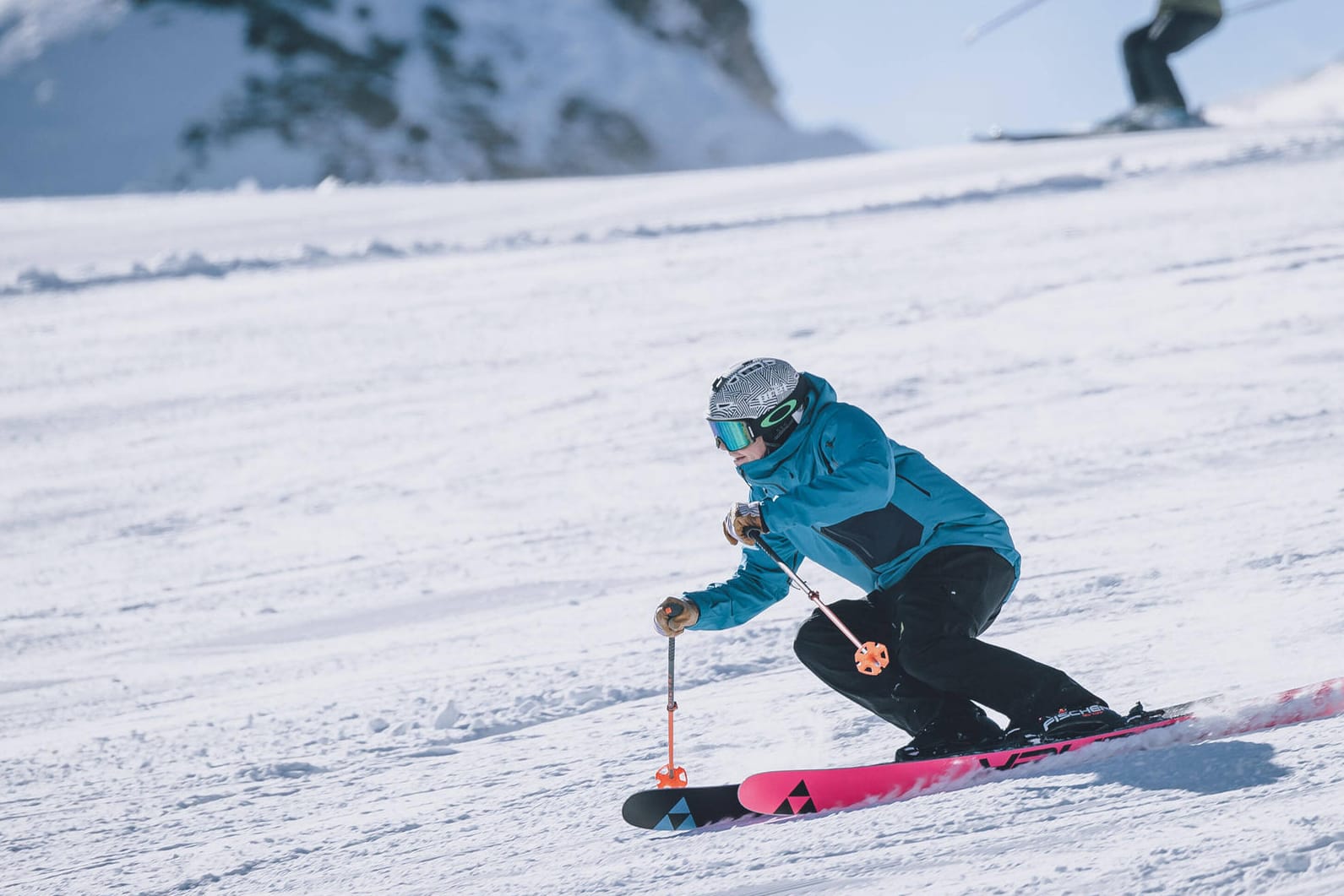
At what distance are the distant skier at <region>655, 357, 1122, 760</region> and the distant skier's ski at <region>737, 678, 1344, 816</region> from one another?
6 cm

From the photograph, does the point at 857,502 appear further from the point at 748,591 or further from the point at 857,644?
the point at 748,591

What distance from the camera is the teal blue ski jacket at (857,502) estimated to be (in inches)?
121

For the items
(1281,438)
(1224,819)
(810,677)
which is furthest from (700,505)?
(1224,819)

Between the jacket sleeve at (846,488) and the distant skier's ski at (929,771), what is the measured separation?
2.06ft

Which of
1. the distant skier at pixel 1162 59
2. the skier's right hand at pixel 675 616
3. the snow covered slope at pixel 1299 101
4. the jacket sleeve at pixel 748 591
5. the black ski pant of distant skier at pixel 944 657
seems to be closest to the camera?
the black ski pant of distant skier at pixel 944 657

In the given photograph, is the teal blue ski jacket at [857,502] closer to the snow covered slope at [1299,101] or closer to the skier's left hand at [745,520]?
the skier's left hand at [745,520]

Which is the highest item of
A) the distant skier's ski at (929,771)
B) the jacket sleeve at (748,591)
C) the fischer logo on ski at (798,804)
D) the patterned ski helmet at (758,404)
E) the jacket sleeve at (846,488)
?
the patterned ski helmet at (758,404)

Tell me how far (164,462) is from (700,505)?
336 cm

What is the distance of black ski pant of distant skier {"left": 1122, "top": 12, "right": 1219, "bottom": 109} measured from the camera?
591 inches

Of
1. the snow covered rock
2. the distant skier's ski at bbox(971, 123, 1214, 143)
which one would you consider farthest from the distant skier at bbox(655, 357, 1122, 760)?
the snow covered rock

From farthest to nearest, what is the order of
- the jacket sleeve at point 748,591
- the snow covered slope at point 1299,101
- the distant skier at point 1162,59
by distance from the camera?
the snow covered slope at point 1299,101, the distant skier at point 1162,59, the jacket sleeve at point 748,591

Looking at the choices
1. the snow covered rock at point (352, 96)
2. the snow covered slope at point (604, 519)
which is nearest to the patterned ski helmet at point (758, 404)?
the snow covered slope at point (604, 519)

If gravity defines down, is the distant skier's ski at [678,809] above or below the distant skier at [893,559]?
below

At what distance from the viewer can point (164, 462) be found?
298 inches
